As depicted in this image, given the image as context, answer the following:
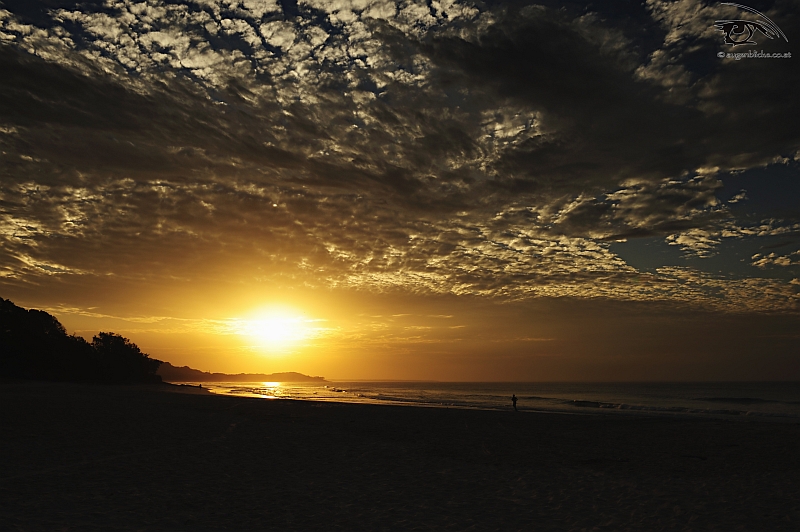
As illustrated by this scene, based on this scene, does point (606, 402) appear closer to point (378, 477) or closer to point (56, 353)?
point (378, 477)

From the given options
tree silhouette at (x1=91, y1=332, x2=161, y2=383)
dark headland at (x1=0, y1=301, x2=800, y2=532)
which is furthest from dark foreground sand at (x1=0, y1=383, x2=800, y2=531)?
tree silhouette at (x1=91, y1=332, x2=161, y2=383)

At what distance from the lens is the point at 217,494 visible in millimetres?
12516

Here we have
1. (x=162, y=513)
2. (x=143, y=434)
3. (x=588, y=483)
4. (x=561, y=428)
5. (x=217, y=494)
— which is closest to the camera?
(x=162, y=513)

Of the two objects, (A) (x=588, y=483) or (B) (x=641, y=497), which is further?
(A) (x=588, y=483)

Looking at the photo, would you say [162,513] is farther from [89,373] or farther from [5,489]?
[89,373]

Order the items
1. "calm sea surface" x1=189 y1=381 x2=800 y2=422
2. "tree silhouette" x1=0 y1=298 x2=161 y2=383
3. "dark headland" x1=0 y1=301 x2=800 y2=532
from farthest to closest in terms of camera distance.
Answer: "tree silhouette" x1=0 y1=298 x2=161 y2=383 < "calm sea surface" x1=189 y1=381 x2=800 y2=422 < "dark headland" x1=0 y1=301 x2=800 y2=532

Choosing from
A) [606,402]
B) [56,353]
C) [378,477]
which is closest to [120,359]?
[56,353]

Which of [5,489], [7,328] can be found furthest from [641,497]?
[7,328]

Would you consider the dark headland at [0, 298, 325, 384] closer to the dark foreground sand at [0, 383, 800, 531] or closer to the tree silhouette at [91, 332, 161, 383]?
the tree silhouette at [91, 332, 161, 383]

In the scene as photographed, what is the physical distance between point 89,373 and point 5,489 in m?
92.3

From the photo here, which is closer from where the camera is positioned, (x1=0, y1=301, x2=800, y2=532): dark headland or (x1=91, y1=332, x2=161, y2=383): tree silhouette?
(x1=0, y1=301, x2=800, y2=532): dark headland

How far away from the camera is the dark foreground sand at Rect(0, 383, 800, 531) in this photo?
1058cm

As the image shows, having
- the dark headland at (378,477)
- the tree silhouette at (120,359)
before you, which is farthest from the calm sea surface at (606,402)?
the dark headland at (378,477)

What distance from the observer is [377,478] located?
15.0 metres
